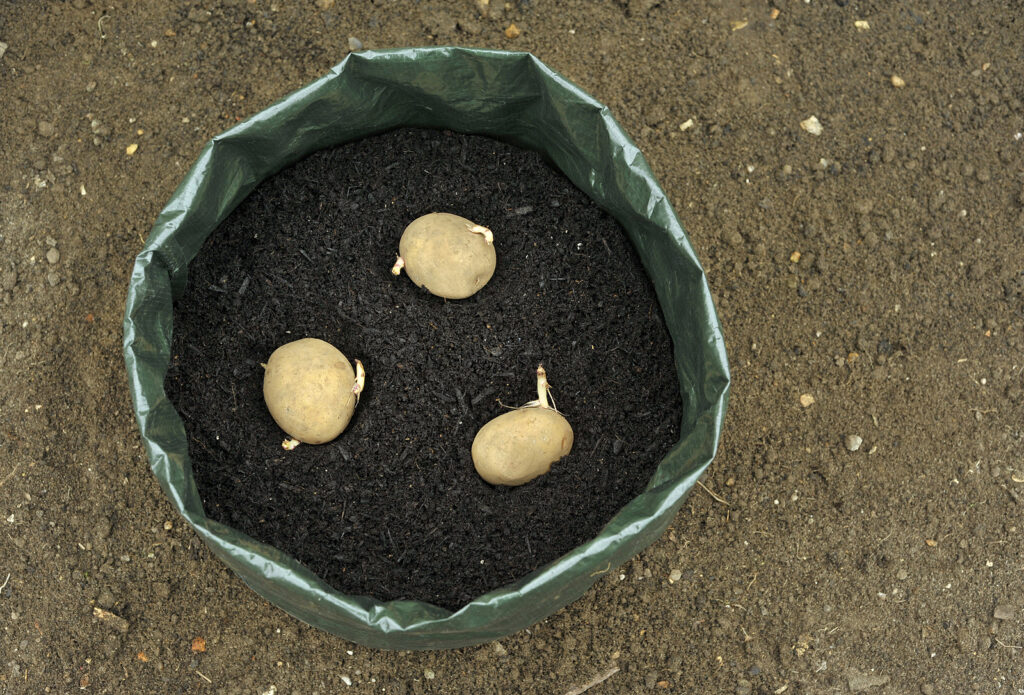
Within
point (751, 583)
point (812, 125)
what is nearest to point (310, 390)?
point (751, 583)

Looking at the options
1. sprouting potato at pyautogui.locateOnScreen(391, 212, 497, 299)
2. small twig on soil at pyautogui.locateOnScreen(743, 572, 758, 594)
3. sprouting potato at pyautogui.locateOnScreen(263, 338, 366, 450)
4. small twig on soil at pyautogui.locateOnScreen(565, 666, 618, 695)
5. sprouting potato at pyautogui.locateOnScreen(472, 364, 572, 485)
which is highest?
sprouting potato at pyautogui.locateOnScreen(391, 212, 497, 299)

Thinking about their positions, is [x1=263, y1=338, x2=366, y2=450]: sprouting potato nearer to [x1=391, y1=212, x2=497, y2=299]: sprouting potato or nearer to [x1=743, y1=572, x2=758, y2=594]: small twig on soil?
[x1=391, y1=212, x2=497, y2=299]: sprouting potato

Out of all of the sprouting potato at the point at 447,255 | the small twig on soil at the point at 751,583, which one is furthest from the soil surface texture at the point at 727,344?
the sprouting potato at the point at 447,255

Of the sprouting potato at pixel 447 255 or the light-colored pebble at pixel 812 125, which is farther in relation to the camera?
the light-colored pebble at pixel 812 125

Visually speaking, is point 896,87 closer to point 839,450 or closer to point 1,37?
point 839,450

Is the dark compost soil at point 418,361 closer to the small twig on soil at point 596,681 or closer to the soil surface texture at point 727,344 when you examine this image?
the soil surface texture at point 727,344

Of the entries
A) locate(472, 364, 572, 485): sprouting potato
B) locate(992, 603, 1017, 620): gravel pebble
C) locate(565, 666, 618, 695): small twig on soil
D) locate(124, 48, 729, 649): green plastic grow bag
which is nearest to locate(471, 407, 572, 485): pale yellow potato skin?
locate(472, 364, 572, 485): sprouting potato

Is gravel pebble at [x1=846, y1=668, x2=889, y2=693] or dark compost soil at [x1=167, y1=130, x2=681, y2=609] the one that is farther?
gravel pebble at [x1=846, y1=668, x2=889, y2=693]
